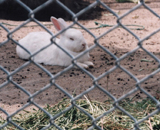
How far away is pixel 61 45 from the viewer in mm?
4785

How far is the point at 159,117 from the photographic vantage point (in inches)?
113

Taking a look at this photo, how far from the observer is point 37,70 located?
15.1ft

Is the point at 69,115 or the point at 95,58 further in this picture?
the point at 95,58

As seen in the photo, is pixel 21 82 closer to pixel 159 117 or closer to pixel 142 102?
pixel 142 102

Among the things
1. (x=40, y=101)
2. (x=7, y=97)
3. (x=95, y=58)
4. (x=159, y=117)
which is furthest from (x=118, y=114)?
(x=95, y=58)

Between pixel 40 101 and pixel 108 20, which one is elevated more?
pixel 108 20

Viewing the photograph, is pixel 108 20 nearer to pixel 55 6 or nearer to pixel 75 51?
pixel 55 6

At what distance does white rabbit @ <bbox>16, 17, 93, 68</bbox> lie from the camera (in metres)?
4.53

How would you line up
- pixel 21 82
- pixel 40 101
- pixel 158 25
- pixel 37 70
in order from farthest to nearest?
pixel 158 25, pixel 37 70, pixel 21 82, pixel 40 101

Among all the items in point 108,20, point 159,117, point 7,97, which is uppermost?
point 108,20

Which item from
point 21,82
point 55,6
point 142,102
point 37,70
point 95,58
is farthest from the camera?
point 55,6

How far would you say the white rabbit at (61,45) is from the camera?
453 cm

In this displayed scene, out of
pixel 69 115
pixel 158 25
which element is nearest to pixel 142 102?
pixel 69 115

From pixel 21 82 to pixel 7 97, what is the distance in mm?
502
